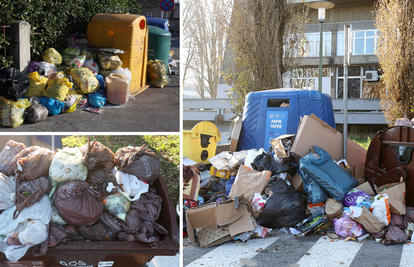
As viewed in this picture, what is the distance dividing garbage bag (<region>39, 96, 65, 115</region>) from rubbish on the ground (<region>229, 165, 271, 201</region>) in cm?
339

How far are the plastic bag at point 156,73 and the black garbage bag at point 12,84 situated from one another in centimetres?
331

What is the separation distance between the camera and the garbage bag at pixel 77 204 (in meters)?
2.83

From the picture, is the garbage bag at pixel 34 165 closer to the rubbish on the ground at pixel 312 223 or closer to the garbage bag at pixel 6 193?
the garbage bag at pixel 6 193

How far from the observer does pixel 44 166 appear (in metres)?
2.91

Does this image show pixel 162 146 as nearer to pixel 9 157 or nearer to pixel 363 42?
pixel 9 157

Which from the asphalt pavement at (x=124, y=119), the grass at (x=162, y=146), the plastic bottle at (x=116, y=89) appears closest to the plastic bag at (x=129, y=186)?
the grass at (x=162, y=146)

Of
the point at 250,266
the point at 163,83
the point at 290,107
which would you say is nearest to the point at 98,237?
the point at 250,266

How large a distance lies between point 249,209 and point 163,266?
141 centimetres

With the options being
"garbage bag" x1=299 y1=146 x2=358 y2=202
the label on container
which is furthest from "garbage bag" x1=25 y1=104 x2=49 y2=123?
"garbage bag" x1=299 y1=146 x2=358 y2=202

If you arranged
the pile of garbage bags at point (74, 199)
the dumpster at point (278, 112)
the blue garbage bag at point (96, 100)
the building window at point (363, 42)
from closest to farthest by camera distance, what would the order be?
the pile of garbage bags at point (74, 199), the dumpster at point (278, 112), the blue garbage bag at point (96, 100), the building window at point (363, 42)

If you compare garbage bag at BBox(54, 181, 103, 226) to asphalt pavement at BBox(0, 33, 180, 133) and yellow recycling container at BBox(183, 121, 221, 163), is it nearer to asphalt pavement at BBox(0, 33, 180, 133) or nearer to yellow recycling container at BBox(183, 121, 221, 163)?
asphalt pavement at BBox(0, 33, 180, 133)

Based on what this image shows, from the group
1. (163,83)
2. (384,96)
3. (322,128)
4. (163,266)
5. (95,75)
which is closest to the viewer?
(163,266)

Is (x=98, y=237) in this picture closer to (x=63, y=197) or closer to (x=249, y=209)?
(x=63, y=197)

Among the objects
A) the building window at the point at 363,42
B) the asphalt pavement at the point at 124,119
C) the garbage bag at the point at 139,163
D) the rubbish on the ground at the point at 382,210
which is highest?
the building window at the point at 363,42
